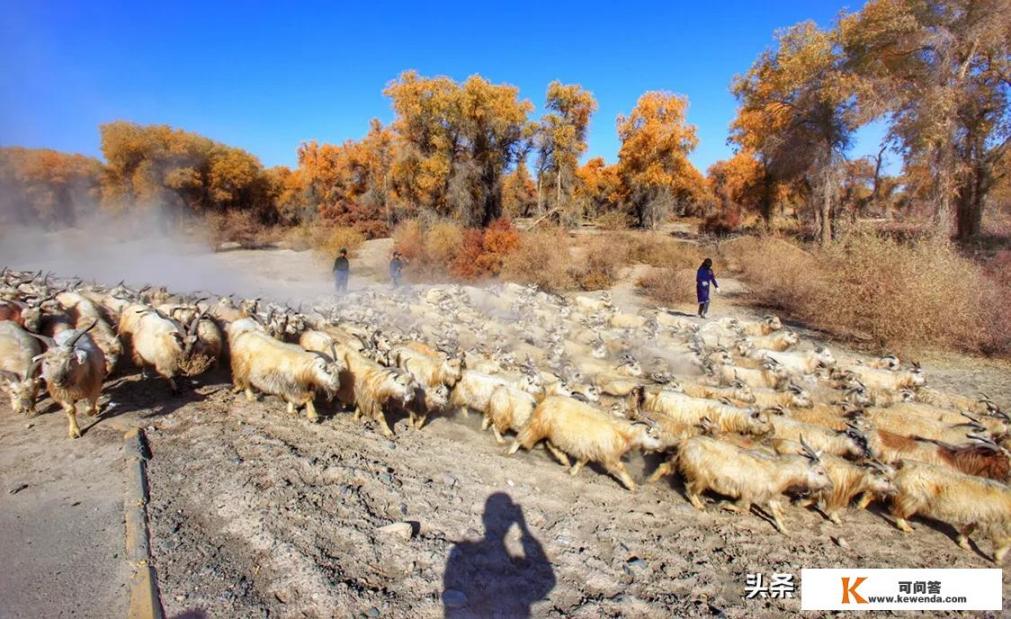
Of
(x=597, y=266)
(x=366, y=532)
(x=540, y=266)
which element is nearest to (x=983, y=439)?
(x=366, y=532)

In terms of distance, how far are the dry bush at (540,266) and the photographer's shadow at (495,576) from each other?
1662 centimetres

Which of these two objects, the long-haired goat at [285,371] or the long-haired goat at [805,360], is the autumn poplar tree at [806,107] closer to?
the long-haired goat at [805,360]

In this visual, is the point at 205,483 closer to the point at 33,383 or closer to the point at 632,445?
the point at 33,383

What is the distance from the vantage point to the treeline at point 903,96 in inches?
702

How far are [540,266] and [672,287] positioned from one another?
5.61m

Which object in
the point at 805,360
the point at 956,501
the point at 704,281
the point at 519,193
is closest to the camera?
the point at 956,501

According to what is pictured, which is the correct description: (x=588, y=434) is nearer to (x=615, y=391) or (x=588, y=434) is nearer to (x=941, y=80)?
(x=615, y=391)

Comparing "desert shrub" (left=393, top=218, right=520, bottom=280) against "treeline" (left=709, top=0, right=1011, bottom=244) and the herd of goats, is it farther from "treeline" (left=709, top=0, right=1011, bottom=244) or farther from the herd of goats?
"treeline" (left=709, top=0, right=1011, bottom=244)

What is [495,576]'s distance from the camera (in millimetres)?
4734

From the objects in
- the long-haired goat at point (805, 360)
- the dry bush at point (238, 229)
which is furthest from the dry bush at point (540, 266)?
the dry bush at point (238, 229)

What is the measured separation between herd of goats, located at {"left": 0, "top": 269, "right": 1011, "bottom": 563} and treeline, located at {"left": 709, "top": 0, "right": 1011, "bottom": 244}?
12.9 m

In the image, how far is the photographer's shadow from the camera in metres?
4.35

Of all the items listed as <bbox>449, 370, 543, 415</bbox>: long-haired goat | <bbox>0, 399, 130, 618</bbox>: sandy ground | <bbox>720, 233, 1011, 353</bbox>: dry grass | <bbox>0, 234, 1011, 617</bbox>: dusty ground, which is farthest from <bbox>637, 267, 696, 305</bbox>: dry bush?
<bbox>0, 399, 130, 618</bbox>: sandy ground

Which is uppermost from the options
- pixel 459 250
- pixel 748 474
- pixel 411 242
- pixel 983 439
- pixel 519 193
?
pixel 519 193
